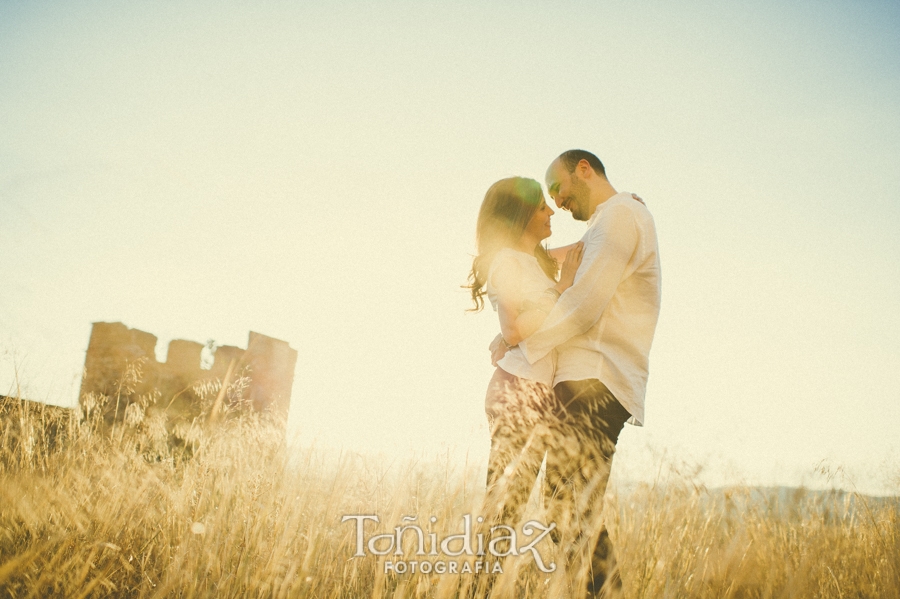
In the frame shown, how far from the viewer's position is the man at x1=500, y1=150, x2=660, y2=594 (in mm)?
1271

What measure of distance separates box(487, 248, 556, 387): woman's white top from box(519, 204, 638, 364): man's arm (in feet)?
0.18

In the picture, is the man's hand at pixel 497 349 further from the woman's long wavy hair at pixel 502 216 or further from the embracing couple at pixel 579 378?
the woman's long wavy hair at pixel 502 216

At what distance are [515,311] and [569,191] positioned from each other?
0.57 m

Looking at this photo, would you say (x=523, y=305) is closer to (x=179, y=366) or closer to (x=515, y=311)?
(x=515, y=311)

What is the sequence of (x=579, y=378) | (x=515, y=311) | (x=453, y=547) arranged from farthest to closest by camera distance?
(x=515, y=311) → (x=453, y=547) → (x=579, y=378)

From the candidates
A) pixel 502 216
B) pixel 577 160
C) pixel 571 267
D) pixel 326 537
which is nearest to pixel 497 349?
pixel 571 267

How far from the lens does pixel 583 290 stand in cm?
137

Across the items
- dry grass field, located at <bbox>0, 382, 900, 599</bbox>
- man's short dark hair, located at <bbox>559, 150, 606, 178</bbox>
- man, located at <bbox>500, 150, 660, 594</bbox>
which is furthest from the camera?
man's short dark hair, located at <bbox>559, 150, 606, 178</bbox>

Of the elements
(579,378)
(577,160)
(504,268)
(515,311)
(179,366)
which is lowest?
(179,366)

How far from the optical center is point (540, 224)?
1.92m

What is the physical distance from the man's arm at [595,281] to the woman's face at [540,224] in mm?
471

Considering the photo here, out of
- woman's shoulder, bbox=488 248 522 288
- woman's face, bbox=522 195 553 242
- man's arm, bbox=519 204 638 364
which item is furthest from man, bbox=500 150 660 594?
woman's face, bbox=522 195 553 242

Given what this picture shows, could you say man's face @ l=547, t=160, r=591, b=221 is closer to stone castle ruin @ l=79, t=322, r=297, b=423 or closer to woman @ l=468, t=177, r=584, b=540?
woman @ l=468, t=177, r=584, b=540

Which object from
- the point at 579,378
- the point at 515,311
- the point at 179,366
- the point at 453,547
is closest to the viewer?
the point at 579,378
